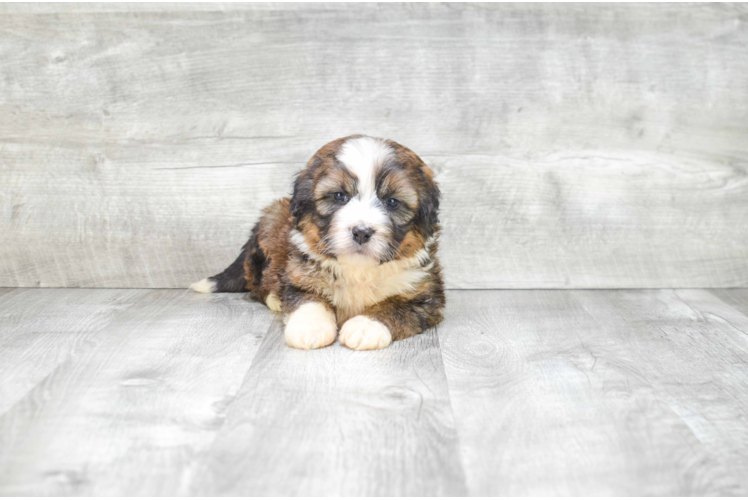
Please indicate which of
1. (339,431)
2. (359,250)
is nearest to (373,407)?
(339,431)

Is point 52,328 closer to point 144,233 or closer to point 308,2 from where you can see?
point 144,233

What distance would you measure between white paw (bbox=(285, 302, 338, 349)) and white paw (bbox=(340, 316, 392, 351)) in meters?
0.07

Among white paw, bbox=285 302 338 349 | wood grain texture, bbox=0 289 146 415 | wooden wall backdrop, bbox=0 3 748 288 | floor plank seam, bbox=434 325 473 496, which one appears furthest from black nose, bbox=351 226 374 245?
wooden wall backdrop, bbox=0 3 748 288

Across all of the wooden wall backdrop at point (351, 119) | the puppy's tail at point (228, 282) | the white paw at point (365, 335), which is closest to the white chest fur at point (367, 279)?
the white paw at point (365, 335)

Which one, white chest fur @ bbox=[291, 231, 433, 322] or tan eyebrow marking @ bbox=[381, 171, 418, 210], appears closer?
tan eyebrow marking @ bbox=[381, 171, 418, 210]

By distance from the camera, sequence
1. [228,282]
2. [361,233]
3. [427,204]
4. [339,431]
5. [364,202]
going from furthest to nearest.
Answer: [228,282], [427,204], [364,202], [361,233], [339,431]

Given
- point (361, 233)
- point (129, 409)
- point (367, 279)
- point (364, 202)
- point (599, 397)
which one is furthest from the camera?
point (367, 279)

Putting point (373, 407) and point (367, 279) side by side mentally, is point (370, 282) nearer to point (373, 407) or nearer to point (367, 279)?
point (367, 279)

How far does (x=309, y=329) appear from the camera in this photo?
293cm

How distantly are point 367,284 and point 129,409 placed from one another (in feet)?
4.10

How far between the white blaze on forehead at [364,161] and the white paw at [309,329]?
58 centimetres

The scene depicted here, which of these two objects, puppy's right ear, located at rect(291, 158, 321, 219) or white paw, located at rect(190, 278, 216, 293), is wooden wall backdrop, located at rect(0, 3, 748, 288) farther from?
puppy's right ear, located at rect(291, 158, 321, 219)

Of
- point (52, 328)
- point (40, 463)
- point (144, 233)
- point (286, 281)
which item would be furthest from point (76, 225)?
point (40, 463)

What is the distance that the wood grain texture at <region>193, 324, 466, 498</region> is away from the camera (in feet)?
6.09
